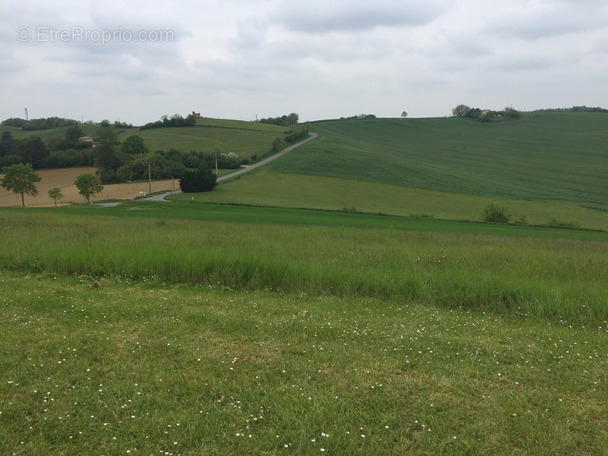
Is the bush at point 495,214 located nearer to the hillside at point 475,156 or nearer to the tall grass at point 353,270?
the hillside at point 475,156

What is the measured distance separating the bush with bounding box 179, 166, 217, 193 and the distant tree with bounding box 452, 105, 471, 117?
130450 millimetres

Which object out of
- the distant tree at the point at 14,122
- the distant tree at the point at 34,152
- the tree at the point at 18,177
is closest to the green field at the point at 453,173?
the tree at the point at 18,177

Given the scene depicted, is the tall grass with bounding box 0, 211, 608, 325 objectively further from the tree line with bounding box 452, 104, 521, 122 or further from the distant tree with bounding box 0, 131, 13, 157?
the tree line with bounding box 452, 104, 521, 122

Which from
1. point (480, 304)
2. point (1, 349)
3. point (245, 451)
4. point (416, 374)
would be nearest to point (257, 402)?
point (245, 451)

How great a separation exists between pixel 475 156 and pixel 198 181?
7639 cm

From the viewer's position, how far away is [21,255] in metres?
11.4

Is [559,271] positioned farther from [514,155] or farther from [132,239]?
[514,155]

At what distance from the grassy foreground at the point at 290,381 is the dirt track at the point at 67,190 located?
245ft

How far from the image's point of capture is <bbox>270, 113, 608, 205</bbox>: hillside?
254 ft

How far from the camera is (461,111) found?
171m

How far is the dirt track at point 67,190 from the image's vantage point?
74.2 metres

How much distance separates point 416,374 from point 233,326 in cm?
312

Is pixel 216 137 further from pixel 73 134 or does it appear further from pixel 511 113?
pixel 511 113

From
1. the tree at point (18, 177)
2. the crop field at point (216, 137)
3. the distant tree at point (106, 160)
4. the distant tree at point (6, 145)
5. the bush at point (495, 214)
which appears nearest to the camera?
the bush at point (495, 214)
